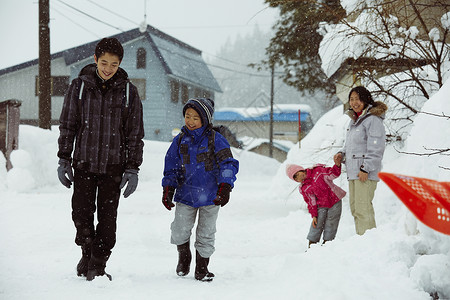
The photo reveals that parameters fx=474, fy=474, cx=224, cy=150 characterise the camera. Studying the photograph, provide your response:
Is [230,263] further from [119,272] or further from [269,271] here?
[119,272]

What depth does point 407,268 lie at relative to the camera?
3365 millimetres

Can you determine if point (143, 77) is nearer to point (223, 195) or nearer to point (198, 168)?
point (198, 168)

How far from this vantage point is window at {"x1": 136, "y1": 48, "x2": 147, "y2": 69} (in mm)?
31328

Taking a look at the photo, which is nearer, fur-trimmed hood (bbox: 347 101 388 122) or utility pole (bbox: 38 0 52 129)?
fur-trimmed hood (bbox: 347 101 388 122)

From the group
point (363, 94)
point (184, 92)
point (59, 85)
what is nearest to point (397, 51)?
point (363, 94)

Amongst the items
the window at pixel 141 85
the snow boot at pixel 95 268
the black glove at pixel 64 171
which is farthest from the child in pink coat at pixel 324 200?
the window at pixel 141 85

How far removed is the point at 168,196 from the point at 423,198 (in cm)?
233

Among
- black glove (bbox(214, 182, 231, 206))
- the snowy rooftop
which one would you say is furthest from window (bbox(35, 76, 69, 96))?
black glove (bbox(214, 182, 231, 206))

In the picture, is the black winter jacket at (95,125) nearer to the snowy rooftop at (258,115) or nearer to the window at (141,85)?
the window at (141,85)

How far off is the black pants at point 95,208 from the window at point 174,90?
28504 mm

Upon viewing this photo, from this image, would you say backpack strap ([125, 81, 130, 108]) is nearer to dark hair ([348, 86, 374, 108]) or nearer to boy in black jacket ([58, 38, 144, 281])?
boy in black jacket ([58, 38, 144, 281])

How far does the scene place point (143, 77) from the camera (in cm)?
3166

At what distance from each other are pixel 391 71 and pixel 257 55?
11586cm

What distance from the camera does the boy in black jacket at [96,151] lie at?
383 centimetres
